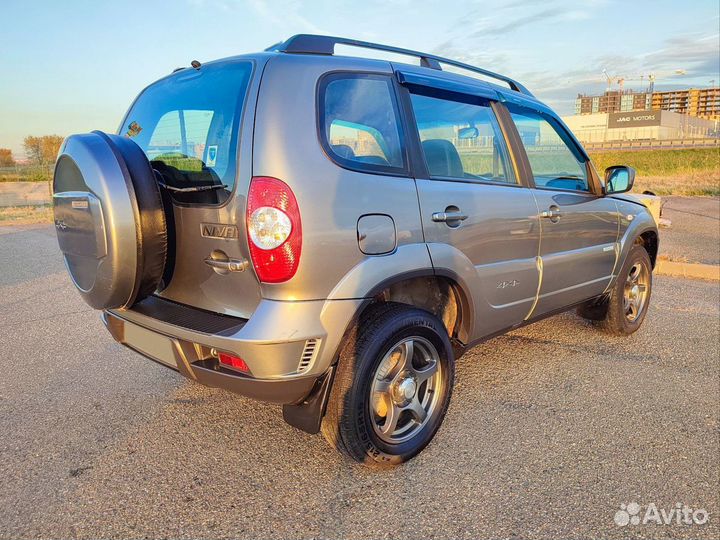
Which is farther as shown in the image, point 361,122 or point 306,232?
point 361,122

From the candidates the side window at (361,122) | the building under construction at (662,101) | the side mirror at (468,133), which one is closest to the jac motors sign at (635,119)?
the building under construction at (662,101)

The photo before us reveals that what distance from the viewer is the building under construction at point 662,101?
7087 inches

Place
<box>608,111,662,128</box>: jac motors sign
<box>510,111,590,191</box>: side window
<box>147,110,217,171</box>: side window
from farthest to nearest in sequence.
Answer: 1. <box>608,111,662,128</box>: jac motors sign
2. <box>510,111,590,191</box>: side window
3. <box>147,110,217,171</box>: side window

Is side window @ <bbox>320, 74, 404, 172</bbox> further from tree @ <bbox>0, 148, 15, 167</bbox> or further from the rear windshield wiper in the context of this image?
tree @ <bbox>0, 148, 15, 167</bbox>

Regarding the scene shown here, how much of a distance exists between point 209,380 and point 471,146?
201 cm

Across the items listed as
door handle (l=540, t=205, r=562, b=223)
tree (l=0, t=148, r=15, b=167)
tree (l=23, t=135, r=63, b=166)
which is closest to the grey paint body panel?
door handle (l=540, t=205, r=562, b=223)

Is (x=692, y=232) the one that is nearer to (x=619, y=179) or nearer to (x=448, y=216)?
(x=619, y=179)

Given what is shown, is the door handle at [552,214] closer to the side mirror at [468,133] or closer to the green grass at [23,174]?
the side mirror at [468,133]

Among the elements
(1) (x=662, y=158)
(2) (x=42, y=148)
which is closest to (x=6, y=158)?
(2) (x=42, y=148)

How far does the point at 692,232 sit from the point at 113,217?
35.1ft

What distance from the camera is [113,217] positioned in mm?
2273

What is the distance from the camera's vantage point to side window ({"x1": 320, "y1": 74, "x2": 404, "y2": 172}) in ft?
7.91

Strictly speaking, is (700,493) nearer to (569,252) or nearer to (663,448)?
(663,448)

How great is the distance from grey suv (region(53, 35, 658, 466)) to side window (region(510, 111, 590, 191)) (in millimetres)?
496
